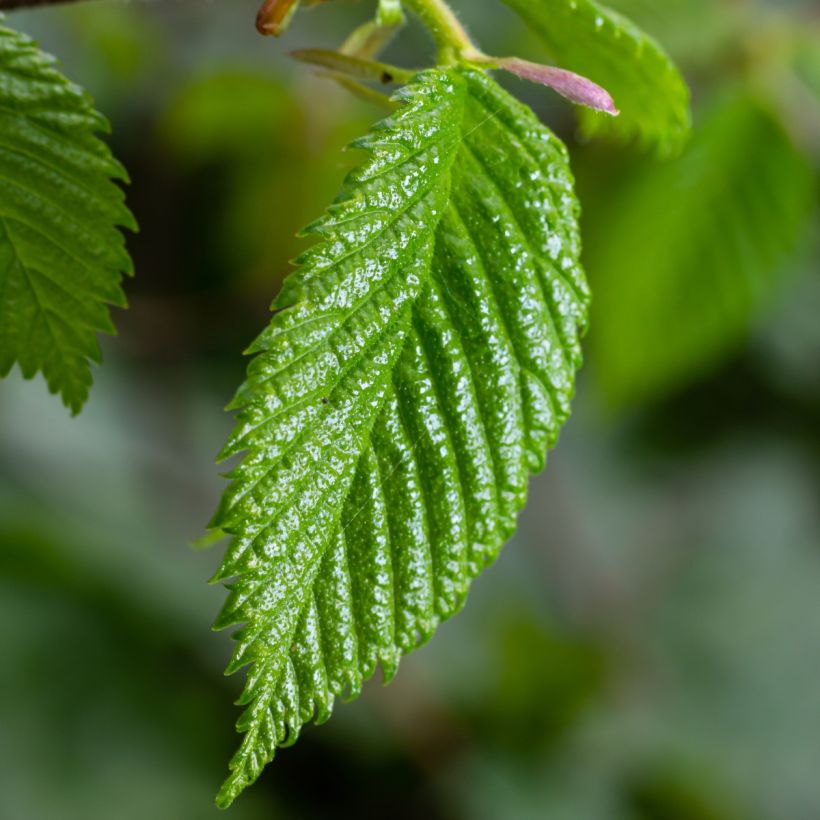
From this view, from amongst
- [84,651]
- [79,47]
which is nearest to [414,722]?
[84,651]

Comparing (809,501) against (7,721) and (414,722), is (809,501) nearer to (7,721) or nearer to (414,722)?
(414,722)

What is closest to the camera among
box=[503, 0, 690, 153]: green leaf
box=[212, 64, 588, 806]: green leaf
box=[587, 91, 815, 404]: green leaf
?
box=[212, 64, 588, 806]: green leaf

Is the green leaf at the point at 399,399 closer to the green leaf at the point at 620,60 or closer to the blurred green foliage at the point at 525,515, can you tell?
the green leaf at the point at 620,60

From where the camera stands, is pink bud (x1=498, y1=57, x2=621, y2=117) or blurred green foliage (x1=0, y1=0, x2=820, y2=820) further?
blurred green foliage (x1=0, y1=0, x2=820, y2=820)

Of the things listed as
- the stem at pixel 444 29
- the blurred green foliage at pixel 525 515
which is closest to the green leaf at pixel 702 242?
the blurred green foliage at pixel 525 515

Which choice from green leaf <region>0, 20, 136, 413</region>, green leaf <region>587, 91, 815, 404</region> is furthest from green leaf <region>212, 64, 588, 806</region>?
green leaf <region>587, 91, 815, 404</region>

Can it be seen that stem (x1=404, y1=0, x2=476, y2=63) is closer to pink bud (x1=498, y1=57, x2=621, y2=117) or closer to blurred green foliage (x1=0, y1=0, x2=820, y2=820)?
pink bud (x1=498, y1=57, x2=621, y2=117)
